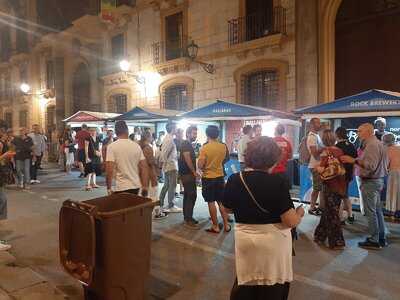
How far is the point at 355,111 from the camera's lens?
6848 millimetres

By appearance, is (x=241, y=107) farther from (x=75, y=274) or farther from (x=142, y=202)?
(x=75, y=274)

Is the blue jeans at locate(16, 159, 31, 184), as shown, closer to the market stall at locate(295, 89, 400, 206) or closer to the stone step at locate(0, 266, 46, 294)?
the stone step at locate(0, 266, 46, 294)

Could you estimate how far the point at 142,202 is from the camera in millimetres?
3506

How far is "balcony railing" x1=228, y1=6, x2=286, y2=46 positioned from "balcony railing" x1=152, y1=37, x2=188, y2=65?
9.10 feet

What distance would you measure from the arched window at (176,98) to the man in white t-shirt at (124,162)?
9.43 metres

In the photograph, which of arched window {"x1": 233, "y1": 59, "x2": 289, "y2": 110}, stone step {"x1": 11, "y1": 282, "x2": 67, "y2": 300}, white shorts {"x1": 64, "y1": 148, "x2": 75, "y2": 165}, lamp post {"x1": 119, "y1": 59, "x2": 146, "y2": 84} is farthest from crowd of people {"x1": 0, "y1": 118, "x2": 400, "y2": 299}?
lamp post {"x1": 119, "y1": 59, "x2": 146, "y2": 84}

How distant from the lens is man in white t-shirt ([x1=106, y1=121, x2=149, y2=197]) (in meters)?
4.71

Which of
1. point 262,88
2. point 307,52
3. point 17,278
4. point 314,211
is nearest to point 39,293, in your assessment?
point 17,278

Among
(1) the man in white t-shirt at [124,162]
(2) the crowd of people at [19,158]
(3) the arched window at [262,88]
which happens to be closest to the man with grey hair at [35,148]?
(2) the crowd of people at [19,158]

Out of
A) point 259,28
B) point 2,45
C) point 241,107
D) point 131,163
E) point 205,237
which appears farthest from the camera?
point 2,45

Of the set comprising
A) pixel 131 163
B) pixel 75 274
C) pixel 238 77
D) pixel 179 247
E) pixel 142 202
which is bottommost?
pixel 179 247

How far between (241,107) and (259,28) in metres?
4.54

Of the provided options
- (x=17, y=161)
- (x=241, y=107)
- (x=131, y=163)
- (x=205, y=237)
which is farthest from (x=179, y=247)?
(x=17, y=161)

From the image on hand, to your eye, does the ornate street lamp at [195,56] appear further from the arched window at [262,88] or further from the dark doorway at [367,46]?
the dark doorway at [367,46]
